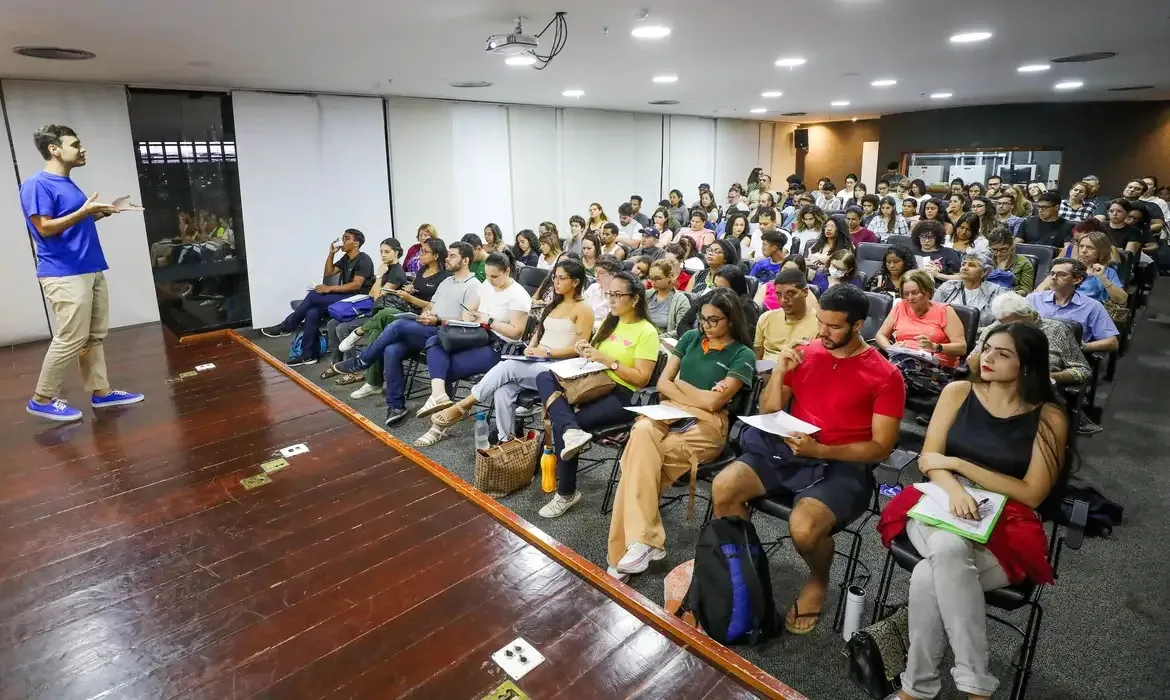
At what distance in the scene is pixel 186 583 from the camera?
2342mm

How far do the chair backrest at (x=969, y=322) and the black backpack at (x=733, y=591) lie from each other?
2291 mm

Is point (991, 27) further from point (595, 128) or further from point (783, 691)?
point (595, 128)

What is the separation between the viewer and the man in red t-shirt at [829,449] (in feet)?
8.25

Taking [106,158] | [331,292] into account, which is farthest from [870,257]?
[106,158]

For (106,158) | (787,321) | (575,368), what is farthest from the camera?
(106,158)

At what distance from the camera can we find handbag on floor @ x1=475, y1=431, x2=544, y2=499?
3.64 metres

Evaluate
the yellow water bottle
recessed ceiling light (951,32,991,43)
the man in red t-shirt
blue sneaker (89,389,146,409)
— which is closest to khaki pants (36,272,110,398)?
blue sneaker (89,389,146,409)

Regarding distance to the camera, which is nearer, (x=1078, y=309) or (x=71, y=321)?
(x=71, y=321)

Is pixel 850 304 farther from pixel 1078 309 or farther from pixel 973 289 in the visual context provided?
pixel 1078 309

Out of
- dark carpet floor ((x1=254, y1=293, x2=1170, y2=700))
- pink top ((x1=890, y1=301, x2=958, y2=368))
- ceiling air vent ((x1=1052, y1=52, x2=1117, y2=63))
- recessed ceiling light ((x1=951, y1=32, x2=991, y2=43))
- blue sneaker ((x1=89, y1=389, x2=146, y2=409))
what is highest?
ceiling air vent ((x1=1052, y1=52, x2=1117, y2=63))

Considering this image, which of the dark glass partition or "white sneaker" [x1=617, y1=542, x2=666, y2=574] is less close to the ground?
the dark glass partition

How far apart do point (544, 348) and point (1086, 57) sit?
637 cm

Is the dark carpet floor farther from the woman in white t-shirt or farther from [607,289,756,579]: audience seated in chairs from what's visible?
the woman in white t-shirt

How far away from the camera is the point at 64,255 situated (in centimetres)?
371
